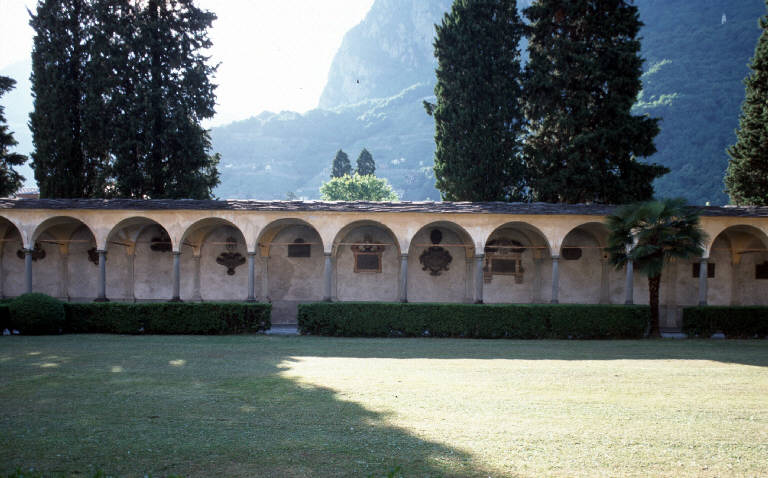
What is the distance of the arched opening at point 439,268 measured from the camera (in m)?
22.6

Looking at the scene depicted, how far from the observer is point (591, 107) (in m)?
26.5

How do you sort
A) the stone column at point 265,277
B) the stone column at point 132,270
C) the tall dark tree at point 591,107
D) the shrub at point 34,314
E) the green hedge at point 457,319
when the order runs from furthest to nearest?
the tall dark tree at point 591,107
the stone column at point 265,277
the stone column at point 132,270
the green hedge at point 457,319
the shrub at point 34,314

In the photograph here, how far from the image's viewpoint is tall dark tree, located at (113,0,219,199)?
86.0 feet

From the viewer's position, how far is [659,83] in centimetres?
7606

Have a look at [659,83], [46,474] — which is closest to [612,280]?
[46,474]

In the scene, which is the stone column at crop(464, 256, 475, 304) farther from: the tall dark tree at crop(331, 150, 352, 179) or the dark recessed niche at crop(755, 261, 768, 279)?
the tall dark tree at crop(331, 150, 352, 179)

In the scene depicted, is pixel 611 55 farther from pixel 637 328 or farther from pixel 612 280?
pixel 637 328

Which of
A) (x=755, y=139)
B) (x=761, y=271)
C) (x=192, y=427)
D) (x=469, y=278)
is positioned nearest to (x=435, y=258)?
(x=469, y=278)

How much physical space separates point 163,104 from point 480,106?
16107 millimetres

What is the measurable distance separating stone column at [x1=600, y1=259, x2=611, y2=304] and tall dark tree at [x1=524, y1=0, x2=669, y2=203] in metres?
4.81

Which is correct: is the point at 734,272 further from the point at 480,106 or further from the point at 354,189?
the point at 354,189

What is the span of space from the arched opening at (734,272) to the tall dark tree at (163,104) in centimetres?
2424

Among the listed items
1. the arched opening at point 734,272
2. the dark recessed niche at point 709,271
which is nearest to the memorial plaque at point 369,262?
the arched opening at point 734,272

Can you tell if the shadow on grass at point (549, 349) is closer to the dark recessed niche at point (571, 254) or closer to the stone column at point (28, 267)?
the dark recessed niche at point (571, 254)
